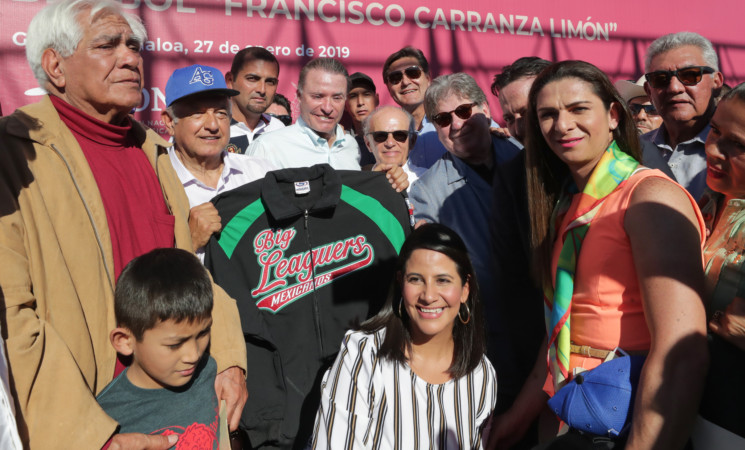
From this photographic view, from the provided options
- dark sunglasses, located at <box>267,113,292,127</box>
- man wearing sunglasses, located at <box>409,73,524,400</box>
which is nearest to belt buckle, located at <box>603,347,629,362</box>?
man wearing sunglasses, located at <box>409,73,524,400</box>

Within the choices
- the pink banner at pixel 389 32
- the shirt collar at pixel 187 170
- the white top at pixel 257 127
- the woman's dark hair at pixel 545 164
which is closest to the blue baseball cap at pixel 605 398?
the woman's dark hair at pixel 545 164

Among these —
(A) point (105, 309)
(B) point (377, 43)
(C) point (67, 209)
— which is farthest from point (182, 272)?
(B) point (377, 43)

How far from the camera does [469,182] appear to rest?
3.26m

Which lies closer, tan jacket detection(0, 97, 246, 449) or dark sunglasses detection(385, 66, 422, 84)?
tan jacket detection(0, 97, 246, 449)

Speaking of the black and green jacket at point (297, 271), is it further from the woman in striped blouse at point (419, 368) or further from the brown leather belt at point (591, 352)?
the brown leather belt at point (591, 352)

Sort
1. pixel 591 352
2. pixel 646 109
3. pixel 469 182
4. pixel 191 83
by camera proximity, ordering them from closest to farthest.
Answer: pixel 591 352
pixel 191 83
pixel 469 182
pixel 646 109

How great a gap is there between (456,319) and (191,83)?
1.84 meters

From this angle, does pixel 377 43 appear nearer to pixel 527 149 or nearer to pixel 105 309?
pixel 527 149

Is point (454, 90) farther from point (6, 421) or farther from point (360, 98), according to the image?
point (6, 421)

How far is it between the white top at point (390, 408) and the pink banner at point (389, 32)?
13.3 feet

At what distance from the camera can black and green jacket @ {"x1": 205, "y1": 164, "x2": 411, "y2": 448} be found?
2.70 metres

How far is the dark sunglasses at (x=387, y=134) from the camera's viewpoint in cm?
389

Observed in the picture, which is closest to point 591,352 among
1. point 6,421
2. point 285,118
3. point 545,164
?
point 545,164

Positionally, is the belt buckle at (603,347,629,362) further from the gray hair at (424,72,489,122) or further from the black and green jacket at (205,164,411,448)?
the gray hair at (424,72,489,122)
